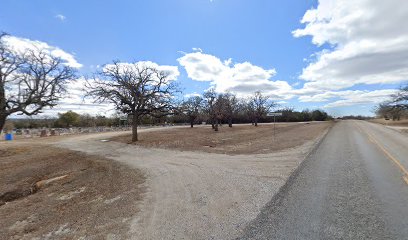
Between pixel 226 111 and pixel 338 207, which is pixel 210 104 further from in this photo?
pixel 338 207

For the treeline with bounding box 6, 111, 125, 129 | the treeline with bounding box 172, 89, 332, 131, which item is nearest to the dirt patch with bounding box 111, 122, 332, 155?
the treeline with bounding box 172, 89, 332, 131

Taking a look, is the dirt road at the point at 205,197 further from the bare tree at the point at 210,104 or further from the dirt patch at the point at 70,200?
the bare tree at the point at 210,104

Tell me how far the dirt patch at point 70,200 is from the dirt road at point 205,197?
0.52 metres

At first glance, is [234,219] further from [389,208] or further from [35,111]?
[35,111]

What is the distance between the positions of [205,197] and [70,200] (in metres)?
4.31

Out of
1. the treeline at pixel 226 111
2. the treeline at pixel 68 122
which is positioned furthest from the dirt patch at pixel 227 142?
the treeline at pixel 68 122

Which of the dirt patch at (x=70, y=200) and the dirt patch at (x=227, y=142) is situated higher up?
the dirt patch at (x=227, y=142)

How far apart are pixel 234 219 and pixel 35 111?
2134 centimetres

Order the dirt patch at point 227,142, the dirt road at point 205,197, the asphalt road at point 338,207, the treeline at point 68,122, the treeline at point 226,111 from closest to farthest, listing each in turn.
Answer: the asphalt road at point 338,207
the dirt road at point 205,197
the dirt patch at point 227,142
the treeline at point 226,111
the treeline at point 68,122

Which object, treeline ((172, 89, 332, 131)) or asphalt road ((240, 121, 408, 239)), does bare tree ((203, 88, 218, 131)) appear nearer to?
treeline ((172, 89, 332, 131))

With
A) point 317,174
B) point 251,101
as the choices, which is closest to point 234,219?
point 317,174

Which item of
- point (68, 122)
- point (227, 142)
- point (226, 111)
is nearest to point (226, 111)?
point (226, 111)

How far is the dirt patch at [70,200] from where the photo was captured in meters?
6.28

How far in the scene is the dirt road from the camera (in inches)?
219
